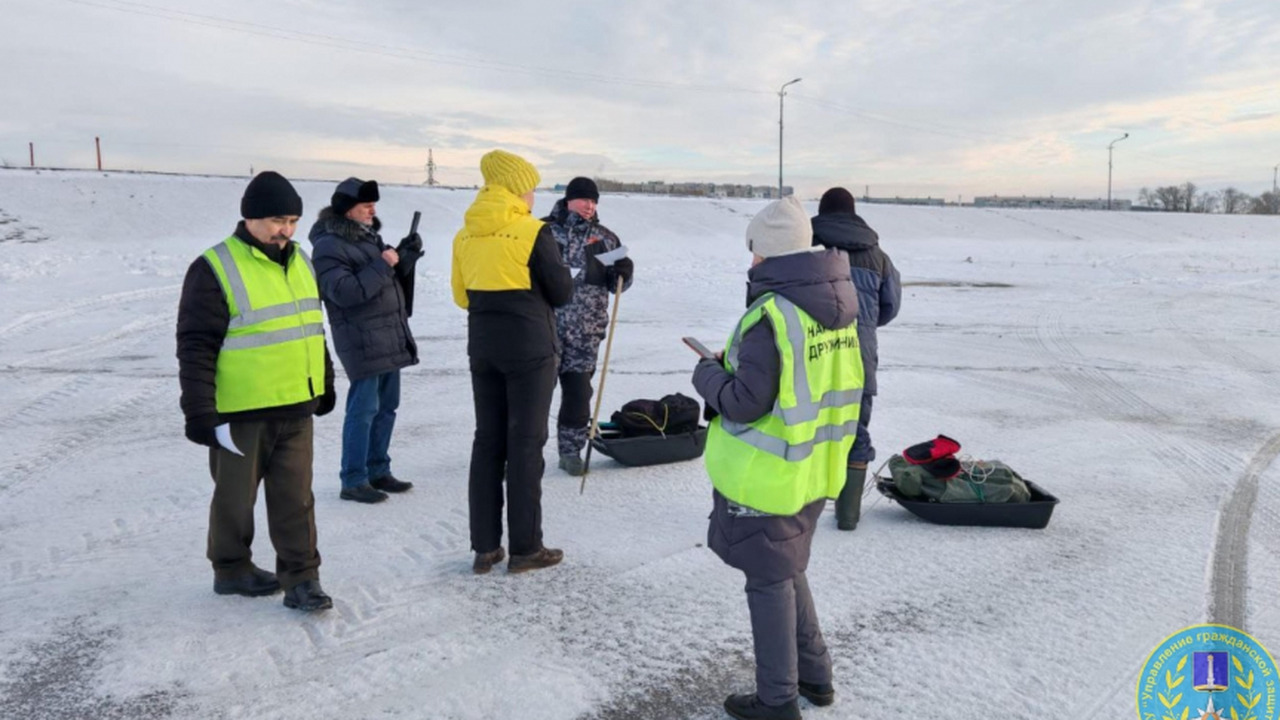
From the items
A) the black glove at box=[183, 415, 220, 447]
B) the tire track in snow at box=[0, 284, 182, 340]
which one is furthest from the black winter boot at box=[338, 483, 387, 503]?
the tire track in snow at box=[0, 284, 182, 340]

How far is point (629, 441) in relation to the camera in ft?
19.0

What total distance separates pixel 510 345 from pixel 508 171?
820 mm

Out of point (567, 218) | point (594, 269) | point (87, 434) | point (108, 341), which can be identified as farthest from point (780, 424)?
point (108, 341)

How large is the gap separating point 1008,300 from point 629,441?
1263 cm

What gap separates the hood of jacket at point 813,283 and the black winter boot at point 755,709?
128cm

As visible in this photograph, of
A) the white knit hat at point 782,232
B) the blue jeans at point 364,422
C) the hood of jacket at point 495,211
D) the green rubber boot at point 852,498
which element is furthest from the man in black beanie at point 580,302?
the white knit hat at point 782,232

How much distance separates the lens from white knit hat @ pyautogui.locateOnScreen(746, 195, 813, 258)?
284 centimetres

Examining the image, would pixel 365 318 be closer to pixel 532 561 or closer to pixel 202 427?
pixel 202 427

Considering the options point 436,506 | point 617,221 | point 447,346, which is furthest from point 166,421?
point 617,221

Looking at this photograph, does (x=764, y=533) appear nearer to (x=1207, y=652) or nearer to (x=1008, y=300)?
(x=1207, y=652)

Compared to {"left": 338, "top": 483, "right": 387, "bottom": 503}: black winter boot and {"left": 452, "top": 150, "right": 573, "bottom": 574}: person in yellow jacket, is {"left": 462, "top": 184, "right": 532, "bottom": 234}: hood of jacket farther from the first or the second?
{"left": 338, "top": 483, "right": 387, "bottom": 503}: black winter boot

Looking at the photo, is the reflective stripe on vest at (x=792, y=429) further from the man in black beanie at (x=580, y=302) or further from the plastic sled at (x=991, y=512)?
the man in black beanie at (x=580, y=302)

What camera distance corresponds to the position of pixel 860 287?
15.0ft

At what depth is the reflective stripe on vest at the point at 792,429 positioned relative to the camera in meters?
2.76
